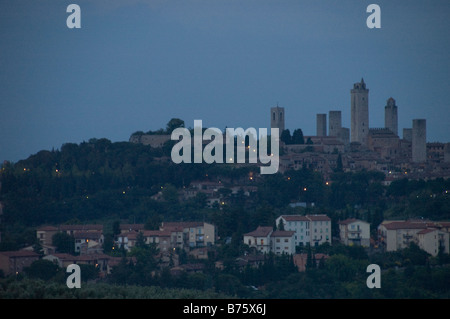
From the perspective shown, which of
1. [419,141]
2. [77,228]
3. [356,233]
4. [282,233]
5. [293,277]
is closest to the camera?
[293,277]

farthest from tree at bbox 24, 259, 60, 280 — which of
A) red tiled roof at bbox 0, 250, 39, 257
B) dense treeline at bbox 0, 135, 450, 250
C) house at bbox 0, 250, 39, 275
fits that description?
dense treeline at bbox 0, 135, 450, 250

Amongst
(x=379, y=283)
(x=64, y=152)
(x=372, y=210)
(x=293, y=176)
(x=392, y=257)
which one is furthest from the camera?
(x=64, y=152)

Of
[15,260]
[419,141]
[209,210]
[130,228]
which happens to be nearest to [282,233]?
[130,228]

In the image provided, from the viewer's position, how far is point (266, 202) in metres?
32.8

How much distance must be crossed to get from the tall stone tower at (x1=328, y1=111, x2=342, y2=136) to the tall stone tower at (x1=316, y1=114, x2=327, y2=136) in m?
0.31

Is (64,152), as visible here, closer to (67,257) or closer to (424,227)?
(67,257)

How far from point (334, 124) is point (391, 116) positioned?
12.8ft

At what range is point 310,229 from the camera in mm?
27406

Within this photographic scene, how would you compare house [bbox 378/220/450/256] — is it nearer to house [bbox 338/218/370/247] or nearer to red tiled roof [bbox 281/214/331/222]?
house [bbox 338/218/370/247]

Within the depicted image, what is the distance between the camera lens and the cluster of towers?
164 feet

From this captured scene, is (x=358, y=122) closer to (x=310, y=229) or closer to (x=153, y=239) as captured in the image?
(x=310, y=229)
